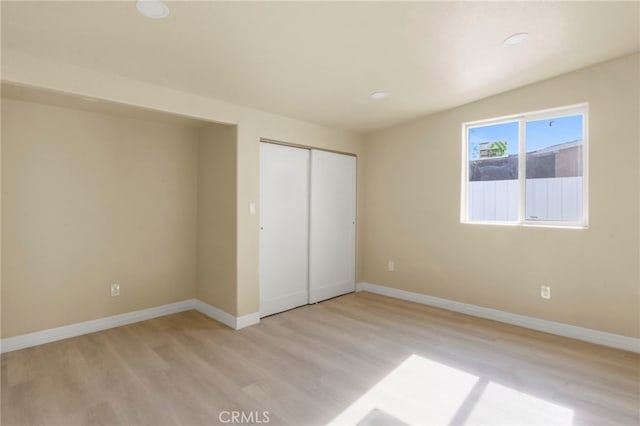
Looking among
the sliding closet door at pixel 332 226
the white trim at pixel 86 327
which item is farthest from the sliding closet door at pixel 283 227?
the white trim at pixel 86 327

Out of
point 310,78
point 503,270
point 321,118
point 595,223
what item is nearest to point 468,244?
point 503,270

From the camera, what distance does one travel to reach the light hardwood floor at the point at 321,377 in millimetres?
1989

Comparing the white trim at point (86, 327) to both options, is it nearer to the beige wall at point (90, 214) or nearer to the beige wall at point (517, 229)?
the beige wall at point (90, 214)

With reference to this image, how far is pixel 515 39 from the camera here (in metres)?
2.36

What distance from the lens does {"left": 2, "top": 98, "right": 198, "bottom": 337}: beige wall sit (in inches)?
112

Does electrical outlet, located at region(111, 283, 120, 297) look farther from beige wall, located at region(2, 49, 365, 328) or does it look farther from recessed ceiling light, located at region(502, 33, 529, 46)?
recessed ceiling light, located at region(502, 33, 529, 46)

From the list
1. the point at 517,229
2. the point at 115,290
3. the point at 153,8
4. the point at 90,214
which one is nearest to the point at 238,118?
the point at 153,8

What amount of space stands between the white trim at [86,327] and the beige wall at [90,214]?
56 millimetres

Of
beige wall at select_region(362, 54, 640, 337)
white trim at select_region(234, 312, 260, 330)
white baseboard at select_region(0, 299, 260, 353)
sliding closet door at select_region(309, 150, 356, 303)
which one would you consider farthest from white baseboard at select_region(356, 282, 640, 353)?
white baseboard at select_region(0, 299, 260, 353)

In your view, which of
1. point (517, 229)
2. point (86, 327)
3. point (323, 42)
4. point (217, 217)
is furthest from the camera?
point (217, 217)

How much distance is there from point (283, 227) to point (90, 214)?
1.99 m

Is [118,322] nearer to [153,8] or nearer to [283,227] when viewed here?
[283,227]

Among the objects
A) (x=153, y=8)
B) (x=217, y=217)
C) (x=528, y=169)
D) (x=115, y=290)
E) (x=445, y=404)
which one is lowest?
(x=445, y=404)

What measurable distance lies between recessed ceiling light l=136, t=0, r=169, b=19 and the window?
3292 mm
